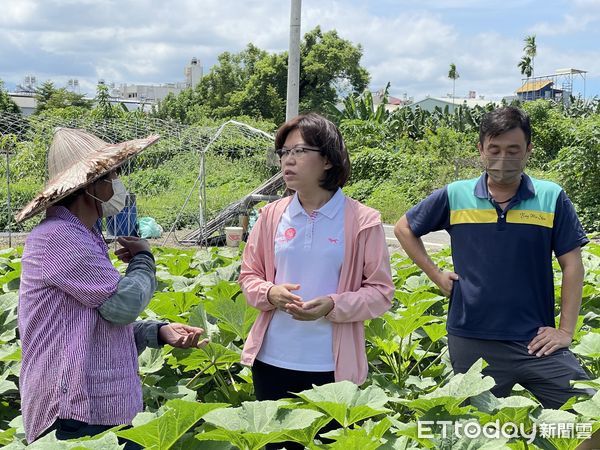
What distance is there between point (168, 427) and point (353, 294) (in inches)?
41.9

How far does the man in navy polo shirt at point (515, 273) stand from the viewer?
282cm

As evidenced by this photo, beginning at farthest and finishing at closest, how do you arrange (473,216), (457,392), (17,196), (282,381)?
(17,196)
(473,216)
(282,381)
(457,392)

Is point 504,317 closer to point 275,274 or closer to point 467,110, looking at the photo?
point 275,274

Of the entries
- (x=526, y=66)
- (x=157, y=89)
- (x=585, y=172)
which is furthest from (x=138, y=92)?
(x=585, y=172)

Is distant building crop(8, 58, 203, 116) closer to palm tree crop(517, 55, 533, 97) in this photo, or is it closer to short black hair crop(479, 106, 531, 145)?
palm tree crop(517, 55, 533, 97)

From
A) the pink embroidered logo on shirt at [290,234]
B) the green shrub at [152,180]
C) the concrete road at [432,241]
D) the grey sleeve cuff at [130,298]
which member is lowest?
the concrete road at [432,241]

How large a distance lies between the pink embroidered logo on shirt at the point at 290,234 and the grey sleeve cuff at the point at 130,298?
1.88ft

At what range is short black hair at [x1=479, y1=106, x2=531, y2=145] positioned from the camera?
2.88 meters

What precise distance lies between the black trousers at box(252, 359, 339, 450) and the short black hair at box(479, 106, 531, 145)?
42.9 inches

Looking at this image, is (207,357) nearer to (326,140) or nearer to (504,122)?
(326,140)

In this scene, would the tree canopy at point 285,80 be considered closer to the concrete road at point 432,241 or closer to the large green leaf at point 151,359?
the concrete road at point 432,241

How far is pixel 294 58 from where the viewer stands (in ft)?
38.3

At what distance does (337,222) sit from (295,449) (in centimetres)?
79

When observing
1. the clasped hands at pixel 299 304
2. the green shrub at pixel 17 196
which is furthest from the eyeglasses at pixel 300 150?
the green shrub at pixel 17 196
